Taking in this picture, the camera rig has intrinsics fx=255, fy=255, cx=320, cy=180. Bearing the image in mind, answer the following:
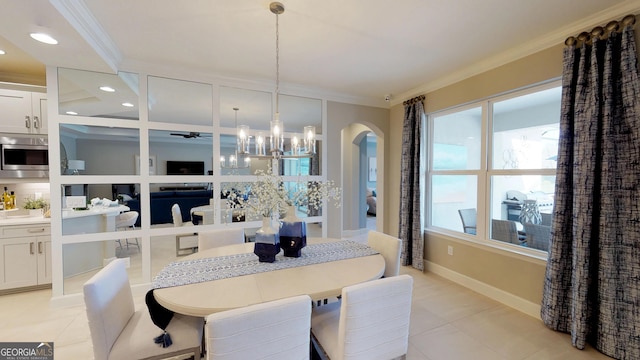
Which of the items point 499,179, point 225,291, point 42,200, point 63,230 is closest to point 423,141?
point 499,179

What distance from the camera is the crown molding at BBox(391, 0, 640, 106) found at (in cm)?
195

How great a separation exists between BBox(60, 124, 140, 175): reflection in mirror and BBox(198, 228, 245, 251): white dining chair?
1.35 metres

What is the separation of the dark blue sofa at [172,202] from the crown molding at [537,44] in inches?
136

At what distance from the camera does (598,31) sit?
2045 millimetres

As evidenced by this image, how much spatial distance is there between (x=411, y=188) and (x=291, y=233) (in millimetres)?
2428

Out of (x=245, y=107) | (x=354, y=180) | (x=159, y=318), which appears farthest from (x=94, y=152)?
(x=354, y=180)

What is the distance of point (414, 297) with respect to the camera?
2.92 metres

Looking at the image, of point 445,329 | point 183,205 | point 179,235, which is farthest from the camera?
point 183,205

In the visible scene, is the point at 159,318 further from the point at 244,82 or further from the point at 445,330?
the point at 244,82

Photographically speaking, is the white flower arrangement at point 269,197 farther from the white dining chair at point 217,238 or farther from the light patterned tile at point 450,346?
the light patterned tile at point 450,346

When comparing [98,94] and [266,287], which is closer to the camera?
[266,287]

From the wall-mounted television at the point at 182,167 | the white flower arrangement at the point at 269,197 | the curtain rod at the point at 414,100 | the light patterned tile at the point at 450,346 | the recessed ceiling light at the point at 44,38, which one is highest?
the curtain rod at the point at 414,100

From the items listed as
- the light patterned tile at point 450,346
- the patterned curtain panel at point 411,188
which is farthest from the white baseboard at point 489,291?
the light patterned tile at point 450,346

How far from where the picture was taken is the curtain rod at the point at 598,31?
74.7 inches
